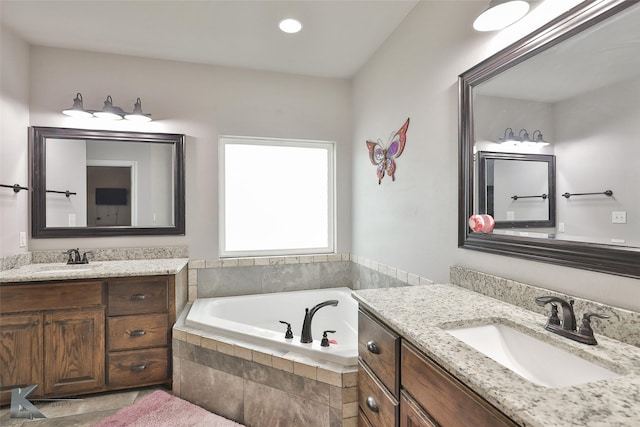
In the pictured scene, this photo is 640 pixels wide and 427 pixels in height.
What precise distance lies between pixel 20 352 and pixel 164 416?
3.58 ft

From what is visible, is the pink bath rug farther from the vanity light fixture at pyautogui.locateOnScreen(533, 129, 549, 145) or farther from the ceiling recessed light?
the ceiling recessed light

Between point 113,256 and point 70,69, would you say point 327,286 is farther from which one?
point 70,69

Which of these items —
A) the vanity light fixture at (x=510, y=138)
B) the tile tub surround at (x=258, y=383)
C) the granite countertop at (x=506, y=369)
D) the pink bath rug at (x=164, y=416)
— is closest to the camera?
the granite countertop at (x=506, y=369)

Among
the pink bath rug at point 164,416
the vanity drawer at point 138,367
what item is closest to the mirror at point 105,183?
the vanity drawer at point 138,367

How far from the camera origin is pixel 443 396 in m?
0.93

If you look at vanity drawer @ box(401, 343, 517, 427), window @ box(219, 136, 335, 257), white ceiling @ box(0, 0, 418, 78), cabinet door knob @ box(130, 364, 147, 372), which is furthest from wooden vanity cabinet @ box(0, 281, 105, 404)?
vanity drawer @ box(401, 343, 517, 427)

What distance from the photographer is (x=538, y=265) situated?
133 centimetres

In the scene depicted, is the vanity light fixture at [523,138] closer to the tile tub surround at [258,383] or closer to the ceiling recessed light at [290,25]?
the tile tub surround at [258,383]

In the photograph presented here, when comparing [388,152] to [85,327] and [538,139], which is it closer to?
[538,139]

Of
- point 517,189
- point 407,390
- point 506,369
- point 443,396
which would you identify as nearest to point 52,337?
point 407,390

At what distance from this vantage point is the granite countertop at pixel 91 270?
2109mm

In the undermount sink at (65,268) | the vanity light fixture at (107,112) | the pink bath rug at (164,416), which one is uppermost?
the vanity light fixture at (107,112)

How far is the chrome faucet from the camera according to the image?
99 cm

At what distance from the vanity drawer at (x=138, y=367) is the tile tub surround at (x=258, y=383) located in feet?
0.59
